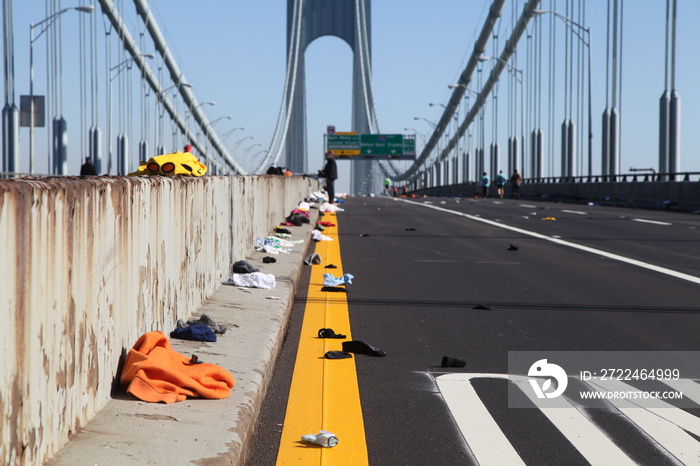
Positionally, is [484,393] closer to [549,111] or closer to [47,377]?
[47,377]

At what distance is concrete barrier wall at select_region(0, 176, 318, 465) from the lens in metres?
2.57

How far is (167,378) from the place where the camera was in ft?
12.3

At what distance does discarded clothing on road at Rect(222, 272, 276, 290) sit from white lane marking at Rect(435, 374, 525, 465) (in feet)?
8.98

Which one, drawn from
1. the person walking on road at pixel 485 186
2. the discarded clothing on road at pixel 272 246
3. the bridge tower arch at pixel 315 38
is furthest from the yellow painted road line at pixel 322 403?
the bridge tower arch at pixel 315 38

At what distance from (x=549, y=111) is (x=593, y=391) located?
214 ft

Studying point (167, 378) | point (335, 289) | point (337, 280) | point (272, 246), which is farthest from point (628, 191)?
point (167, 378)

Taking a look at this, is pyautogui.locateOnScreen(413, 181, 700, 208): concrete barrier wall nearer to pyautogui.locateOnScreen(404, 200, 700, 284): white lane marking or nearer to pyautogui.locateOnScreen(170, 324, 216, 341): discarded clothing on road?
pyautogui.locateOnScreen(404, 200, 700, 284): white lane marking

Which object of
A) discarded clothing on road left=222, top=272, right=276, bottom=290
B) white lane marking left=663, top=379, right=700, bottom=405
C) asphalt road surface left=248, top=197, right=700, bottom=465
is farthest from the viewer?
discarded clothing on road left=222, top=272, right=276, bottom=290

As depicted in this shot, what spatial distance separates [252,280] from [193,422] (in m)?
3.93

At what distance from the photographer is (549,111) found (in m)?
67.8

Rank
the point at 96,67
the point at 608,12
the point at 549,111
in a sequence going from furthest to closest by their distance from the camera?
the point at 549,111 → the point at 96,67 → the point at 608,12

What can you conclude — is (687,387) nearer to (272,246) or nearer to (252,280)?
(252,280)

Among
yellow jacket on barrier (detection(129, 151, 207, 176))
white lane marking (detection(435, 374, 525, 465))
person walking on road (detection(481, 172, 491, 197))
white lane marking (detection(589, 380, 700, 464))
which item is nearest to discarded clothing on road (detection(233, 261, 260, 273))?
yellow jacket on barrier (detection(129, 151, 207, 176))

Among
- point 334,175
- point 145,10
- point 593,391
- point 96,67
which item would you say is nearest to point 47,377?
point 593,391
